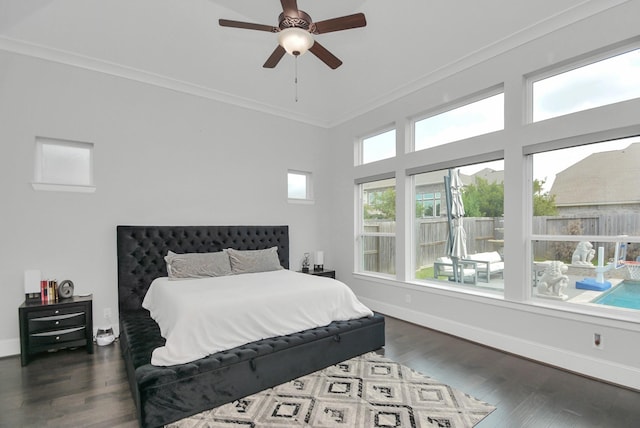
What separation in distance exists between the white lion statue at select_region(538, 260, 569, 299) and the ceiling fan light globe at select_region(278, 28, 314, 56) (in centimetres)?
324

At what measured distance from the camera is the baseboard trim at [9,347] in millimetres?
3314

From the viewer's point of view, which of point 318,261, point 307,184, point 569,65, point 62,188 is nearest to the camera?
point 569,65

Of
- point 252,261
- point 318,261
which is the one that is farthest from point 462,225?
point 252,261

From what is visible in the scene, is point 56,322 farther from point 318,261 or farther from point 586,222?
point 586,222

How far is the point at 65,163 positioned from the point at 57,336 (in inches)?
78.9

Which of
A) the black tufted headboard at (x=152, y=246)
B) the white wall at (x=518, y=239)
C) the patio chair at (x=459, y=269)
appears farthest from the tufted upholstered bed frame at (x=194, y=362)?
the patio chair at (x=459, y=269)

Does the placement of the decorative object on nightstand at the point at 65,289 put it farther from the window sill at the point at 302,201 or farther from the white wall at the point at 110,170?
the window sill at the point at 302,201

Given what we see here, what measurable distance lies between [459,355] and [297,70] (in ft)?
14.6

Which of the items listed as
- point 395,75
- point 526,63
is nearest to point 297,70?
point 395,75

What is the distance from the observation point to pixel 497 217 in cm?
371

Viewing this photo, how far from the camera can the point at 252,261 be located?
4.36 m

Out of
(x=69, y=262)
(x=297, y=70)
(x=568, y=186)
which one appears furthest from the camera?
(x=297, y=70)

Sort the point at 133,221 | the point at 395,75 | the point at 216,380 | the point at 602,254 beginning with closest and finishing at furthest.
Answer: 1. the point at 216,380
2. the point at 602,254
3. the point at 133,221
4. the point at 395,75

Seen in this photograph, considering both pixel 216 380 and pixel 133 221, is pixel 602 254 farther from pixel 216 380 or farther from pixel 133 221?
pixel 133 221
